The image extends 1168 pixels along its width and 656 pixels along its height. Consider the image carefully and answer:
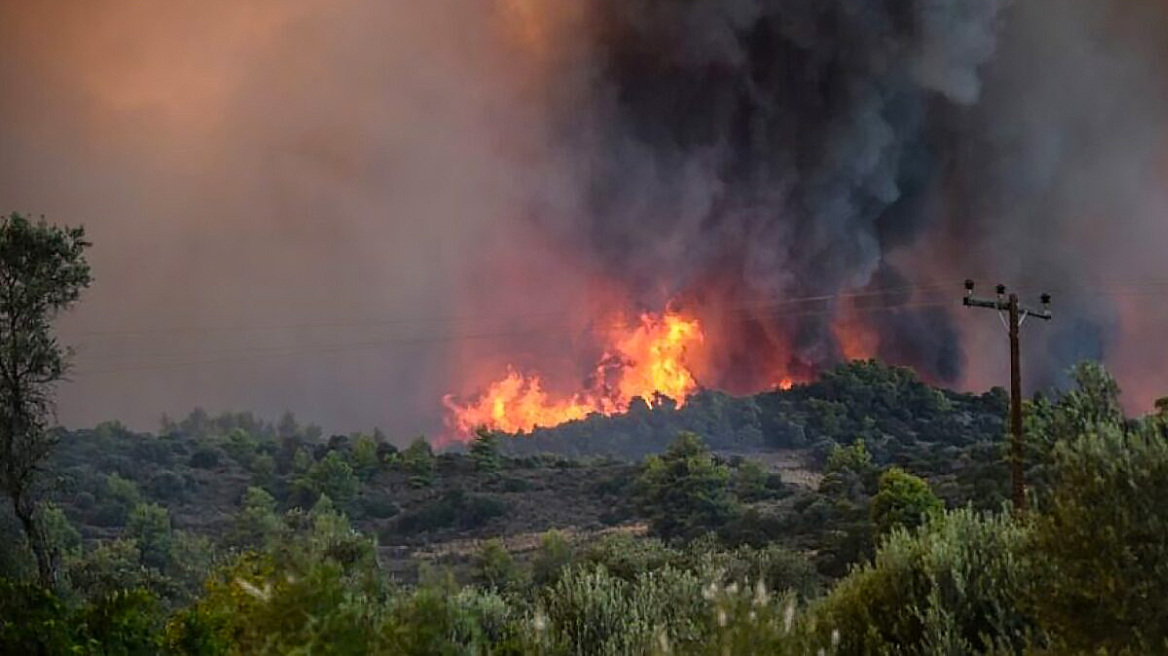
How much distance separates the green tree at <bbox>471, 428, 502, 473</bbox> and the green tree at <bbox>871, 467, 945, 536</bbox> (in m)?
30.6

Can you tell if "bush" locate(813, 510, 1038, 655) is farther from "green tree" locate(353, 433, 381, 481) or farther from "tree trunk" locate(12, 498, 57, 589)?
"green tree" locate(353, 433, 381, 481)

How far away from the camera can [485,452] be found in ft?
231

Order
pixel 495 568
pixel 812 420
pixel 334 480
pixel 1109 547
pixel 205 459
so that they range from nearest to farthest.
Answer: pixel 1109 547 → pixel 495 568 → pixel 334 480 → pixel 205 459 → pixel 812 420

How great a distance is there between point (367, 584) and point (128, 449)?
62.6 m

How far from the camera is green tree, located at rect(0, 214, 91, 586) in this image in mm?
22594

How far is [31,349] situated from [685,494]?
39.7 meters

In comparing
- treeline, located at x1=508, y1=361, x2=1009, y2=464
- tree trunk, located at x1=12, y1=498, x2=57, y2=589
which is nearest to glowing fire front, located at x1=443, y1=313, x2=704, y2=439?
treeline, located at x1=508, y1=361, x2=1009, y2=464

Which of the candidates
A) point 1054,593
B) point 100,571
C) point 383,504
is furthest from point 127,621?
point 383,504

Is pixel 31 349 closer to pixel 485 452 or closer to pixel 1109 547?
pixel 1109 547

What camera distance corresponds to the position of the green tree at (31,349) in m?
22.6

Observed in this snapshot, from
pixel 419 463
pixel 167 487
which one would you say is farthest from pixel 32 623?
pixel 419 463

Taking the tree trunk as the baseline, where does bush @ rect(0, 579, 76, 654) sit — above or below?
below

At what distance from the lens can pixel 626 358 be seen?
77.1 metres

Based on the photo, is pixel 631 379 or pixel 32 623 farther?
pixel 631 379
